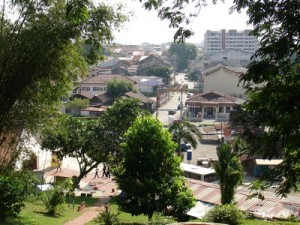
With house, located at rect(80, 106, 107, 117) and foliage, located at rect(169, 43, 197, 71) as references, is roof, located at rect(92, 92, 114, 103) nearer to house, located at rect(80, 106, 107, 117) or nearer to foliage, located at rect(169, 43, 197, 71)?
house, located at rect(80, 106, 107, 117)

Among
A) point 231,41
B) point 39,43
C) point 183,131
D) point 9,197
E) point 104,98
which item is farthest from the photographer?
point 231,41

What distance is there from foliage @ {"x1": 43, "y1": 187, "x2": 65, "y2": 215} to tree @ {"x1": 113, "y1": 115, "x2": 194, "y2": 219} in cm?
246

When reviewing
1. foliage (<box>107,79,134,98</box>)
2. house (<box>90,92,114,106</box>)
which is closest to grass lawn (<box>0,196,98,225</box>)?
house (<box>90,92,114,106</box>)

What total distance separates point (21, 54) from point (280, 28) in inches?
244

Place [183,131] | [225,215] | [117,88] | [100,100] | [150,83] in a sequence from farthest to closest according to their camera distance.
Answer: [150,83], [117,88], [100,100], [183,131], [225,215]

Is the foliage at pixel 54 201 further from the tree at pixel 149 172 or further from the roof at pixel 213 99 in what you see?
the roof at pixel 213 99

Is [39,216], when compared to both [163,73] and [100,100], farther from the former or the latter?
[163,73]

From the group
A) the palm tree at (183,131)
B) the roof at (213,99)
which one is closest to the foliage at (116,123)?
the palm tree at (183,131)

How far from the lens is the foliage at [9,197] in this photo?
10805 millimetres

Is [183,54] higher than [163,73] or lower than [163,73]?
higher

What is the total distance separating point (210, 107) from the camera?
42.8 meters

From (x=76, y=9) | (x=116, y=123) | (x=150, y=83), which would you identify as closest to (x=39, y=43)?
(x=76, y=9)

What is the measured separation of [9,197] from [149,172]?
12.1ft

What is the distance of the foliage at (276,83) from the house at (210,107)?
119ft
